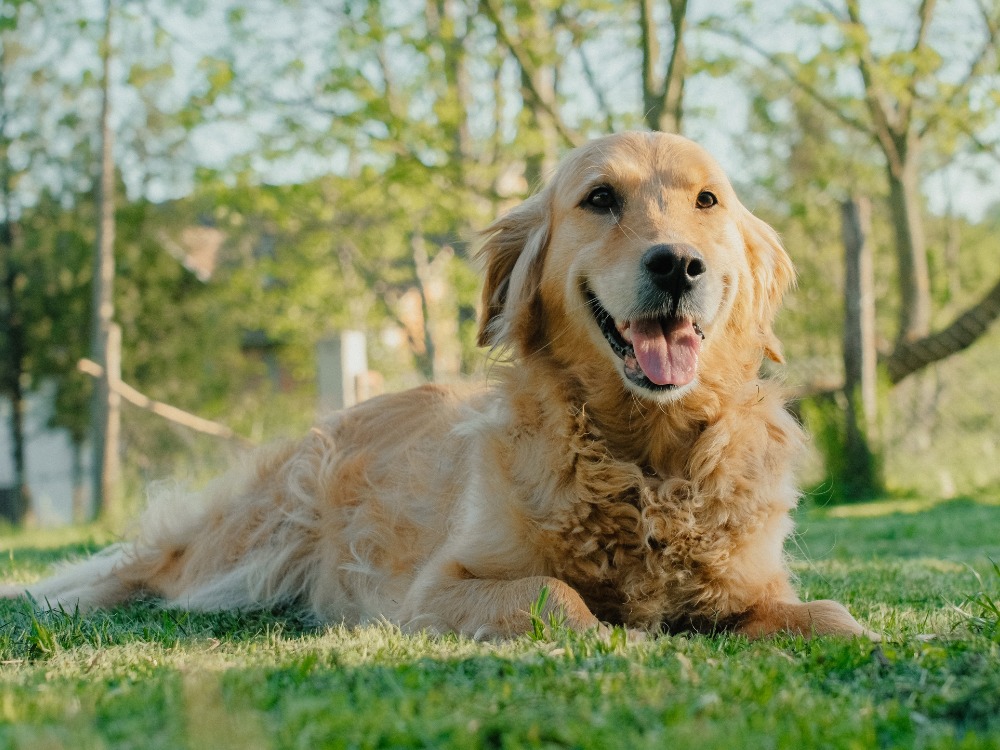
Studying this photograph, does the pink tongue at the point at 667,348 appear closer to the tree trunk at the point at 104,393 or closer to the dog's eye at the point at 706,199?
the dog's eye at the point at 706,199

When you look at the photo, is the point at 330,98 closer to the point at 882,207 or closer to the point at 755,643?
the point at 755,643

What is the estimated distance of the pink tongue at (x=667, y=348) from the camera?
3.35 metres

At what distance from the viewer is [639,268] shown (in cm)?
329

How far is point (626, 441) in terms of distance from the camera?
3.46 meters

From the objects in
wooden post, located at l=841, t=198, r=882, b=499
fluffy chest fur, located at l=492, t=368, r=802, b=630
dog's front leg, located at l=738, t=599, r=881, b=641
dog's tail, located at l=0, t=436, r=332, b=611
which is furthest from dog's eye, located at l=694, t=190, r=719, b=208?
wooden post, located at l=841, t=198, r=882, b=499

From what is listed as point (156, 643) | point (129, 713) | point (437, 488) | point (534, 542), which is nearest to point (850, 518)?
point (437, 488)

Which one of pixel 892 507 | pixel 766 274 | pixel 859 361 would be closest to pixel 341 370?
pixel 859 361

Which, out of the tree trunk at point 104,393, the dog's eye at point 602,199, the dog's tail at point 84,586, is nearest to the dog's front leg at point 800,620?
the dog's eye at point 602,199

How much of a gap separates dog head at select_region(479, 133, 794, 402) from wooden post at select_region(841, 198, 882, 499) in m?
6.84

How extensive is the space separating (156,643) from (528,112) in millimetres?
12014

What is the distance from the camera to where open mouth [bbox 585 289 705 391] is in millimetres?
3346

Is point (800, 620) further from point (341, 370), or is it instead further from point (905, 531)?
point (341, 370)

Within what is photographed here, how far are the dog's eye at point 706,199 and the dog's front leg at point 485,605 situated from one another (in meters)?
1.53

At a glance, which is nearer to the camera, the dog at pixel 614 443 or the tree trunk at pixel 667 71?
the dog at pixel 614 443
